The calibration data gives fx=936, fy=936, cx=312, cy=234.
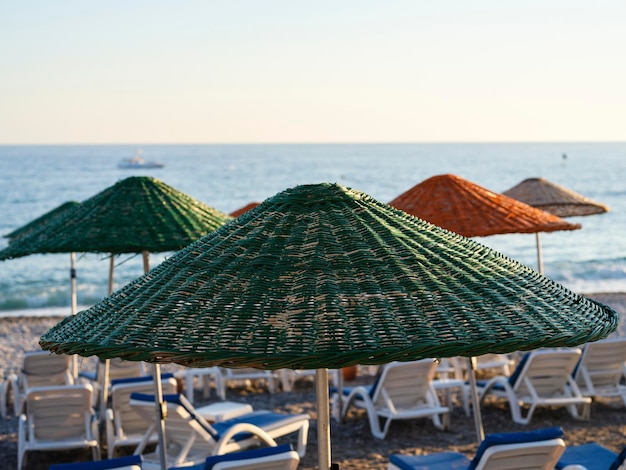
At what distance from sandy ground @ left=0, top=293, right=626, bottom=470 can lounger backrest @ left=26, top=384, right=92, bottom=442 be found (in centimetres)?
37

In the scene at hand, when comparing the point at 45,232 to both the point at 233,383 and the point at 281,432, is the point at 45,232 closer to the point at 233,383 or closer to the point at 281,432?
the point at 281,432

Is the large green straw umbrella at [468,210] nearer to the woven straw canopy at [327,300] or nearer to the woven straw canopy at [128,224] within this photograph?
the woven straw canopy at [128,224]

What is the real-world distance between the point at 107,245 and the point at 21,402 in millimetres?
3532

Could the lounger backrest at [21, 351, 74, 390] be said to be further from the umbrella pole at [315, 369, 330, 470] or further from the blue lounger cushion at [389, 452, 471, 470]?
the umbrella pole at [315, 369, 330, 470]

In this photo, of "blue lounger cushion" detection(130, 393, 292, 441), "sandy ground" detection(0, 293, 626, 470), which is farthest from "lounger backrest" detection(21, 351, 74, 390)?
"blue lounger cushion" detection(130, 393, 292, 441)

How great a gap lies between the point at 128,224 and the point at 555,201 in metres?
7.10

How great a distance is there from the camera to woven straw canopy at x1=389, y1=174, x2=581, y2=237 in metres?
6.61

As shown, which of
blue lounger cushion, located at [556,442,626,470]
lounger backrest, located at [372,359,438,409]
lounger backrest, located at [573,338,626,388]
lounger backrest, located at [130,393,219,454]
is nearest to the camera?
blue lounger cushion, located at [556,442,626,470]

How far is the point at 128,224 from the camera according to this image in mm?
6246

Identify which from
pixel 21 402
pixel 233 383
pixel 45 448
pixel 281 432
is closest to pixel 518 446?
pixel 281 432

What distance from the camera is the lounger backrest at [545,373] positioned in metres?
8.54

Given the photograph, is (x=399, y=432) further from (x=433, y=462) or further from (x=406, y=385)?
(x=433, y=462)

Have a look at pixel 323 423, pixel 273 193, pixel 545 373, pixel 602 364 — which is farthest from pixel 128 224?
pixel 273 193
